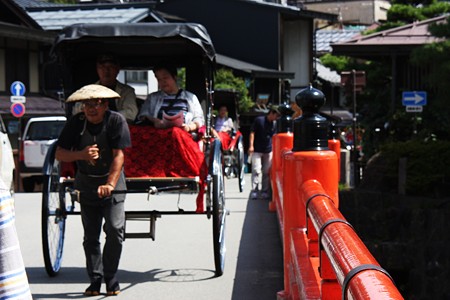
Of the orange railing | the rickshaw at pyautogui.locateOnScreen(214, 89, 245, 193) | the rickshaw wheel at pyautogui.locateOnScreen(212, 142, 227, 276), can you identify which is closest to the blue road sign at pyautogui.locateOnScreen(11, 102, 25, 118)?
the rickshaw at pyautogui.locateOnScreen(214, 89, 245, 193)

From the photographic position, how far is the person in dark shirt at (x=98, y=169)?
729 cm

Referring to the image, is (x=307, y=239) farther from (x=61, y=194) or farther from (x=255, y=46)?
(x=255, y=46)

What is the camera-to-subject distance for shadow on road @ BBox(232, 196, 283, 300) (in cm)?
767

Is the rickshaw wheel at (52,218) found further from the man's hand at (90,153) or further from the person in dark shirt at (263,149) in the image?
the person in dark shirt at (263,149)

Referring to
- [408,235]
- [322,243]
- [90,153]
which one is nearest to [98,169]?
[90,153]

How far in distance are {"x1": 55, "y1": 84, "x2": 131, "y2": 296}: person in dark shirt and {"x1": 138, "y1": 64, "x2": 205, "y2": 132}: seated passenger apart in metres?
1.20

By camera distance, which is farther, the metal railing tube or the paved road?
the paved road

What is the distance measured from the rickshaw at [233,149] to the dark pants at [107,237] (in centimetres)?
989

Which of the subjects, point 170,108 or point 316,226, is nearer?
point 316,226

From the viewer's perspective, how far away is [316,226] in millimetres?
3879

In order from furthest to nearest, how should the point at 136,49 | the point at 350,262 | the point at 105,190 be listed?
the point at 136,49, the point at 105,190, the point at 350,262

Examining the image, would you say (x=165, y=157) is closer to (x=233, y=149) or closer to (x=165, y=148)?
(x=165, y=148)

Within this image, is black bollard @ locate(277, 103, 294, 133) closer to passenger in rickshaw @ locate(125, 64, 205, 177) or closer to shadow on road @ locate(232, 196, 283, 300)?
shadow on road @ locate(232, 196, 283, 300)

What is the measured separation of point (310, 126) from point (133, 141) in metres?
3.47
